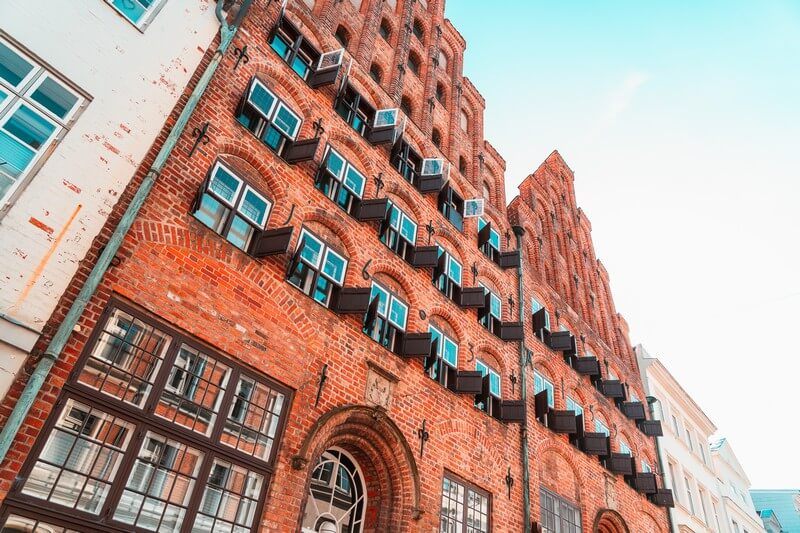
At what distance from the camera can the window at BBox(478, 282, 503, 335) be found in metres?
14.4

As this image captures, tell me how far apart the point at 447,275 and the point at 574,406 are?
6987 millimetres

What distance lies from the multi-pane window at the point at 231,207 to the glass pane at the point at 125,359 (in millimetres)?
2088

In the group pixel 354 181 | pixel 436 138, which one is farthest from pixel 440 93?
pixel 354 181

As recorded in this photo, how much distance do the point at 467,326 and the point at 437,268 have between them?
A: 1.77 m

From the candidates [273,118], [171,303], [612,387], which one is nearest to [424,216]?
[273,118]

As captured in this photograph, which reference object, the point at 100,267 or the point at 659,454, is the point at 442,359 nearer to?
the point at 100,267

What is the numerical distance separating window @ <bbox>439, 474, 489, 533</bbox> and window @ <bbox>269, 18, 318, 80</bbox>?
31.1 ft

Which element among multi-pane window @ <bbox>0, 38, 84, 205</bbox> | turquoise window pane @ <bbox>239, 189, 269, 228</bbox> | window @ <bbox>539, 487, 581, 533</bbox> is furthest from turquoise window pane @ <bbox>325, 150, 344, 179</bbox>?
window @ <bbox>539, 487, 581, 533</bbox>

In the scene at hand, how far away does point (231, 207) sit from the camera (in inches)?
340

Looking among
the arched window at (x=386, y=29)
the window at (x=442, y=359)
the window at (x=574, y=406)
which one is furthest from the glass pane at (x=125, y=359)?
the window at (x=574, y=406)

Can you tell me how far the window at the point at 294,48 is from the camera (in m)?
11.5

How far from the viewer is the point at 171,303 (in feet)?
23.7

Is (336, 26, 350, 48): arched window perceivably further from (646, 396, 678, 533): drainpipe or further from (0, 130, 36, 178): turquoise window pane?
(646, 396, 678, 533): drainpipe

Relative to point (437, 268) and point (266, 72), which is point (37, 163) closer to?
point (266, 72)
